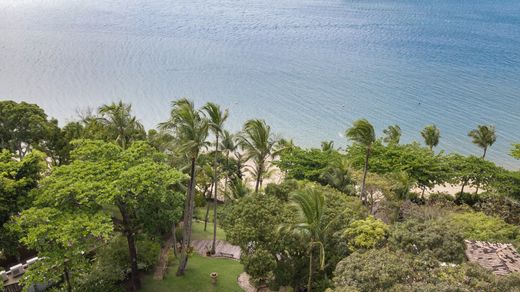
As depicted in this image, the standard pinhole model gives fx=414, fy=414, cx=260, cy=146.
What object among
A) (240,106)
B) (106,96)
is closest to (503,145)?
(240,106)

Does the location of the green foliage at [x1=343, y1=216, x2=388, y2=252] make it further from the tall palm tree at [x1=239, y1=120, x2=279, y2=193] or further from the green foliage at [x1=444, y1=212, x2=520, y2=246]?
the tall palm tree at [x1=239, y1=120, x2=279, y2=193]

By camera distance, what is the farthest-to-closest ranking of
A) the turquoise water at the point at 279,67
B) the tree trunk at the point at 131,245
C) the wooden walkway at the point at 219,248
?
the turquoise water at the point at 279,67
the wooden walkway at the point at 219,248
the tree trunk at the point at 131,245

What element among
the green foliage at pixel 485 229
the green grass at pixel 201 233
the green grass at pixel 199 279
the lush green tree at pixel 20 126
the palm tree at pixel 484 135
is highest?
the palm tree at pixel 484 135

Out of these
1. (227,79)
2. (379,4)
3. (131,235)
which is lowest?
(131,235)

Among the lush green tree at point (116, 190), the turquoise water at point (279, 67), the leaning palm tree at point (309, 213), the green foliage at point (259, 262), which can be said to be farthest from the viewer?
the turquoise water at point (279, 67)

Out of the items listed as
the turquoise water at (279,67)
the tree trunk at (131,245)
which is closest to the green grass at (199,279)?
the tree trunk at (131,245)

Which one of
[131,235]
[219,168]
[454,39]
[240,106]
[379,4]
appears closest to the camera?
[131,235]

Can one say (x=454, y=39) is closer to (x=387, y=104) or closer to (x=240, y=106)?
(x=387, y=104)

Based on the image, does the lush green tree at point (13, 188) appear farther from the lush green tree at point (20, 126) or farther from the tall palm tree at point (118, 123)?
the lush green tree at point (20, 126)
